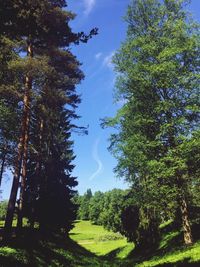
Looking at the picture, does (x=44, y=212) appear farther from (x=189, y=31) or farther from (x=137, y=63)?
(x=189, y=31)

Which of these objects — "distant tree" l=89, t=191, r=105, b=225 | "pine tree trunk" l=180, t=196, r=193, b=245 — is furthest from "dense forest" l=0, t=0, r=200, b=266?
"distant tree" l=89, t=191, r=105, b=225

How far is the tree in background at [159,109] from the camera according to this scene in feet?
56.1

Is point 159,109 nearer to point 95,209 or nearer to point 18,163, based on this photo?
point 18,163

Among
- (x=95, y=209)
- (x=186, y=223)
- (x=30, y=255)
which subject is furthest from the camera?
(x=95, y=209)

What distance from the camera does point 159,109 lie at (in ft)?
58.3

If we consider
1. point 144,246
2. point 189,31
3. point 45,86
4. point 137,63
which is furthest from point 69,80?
point 144,246

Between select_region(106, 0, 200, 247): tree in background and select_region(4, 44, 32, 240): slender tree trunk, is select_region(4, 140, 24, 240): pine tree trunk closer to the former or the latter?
select_region(4, 44, 32, 240): slender tree trunk

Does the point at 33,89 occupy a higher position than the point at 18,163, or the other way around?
the point at 33,89

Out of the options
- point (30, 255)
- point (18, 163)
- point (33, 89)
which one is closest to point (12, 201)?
point (18, 163)

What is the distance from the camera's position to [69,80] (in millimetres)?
27516

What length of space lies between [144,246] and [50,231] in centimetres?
989

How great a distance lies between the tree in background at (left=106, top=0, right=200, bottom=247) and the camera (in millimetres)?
17094

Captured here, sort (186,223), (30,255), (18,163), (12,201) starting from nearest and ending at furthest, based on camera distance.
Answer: (186,223)
(30,255)
(12,201)
(18,163)

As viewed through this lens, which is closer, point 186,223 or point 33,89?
point 186,223
